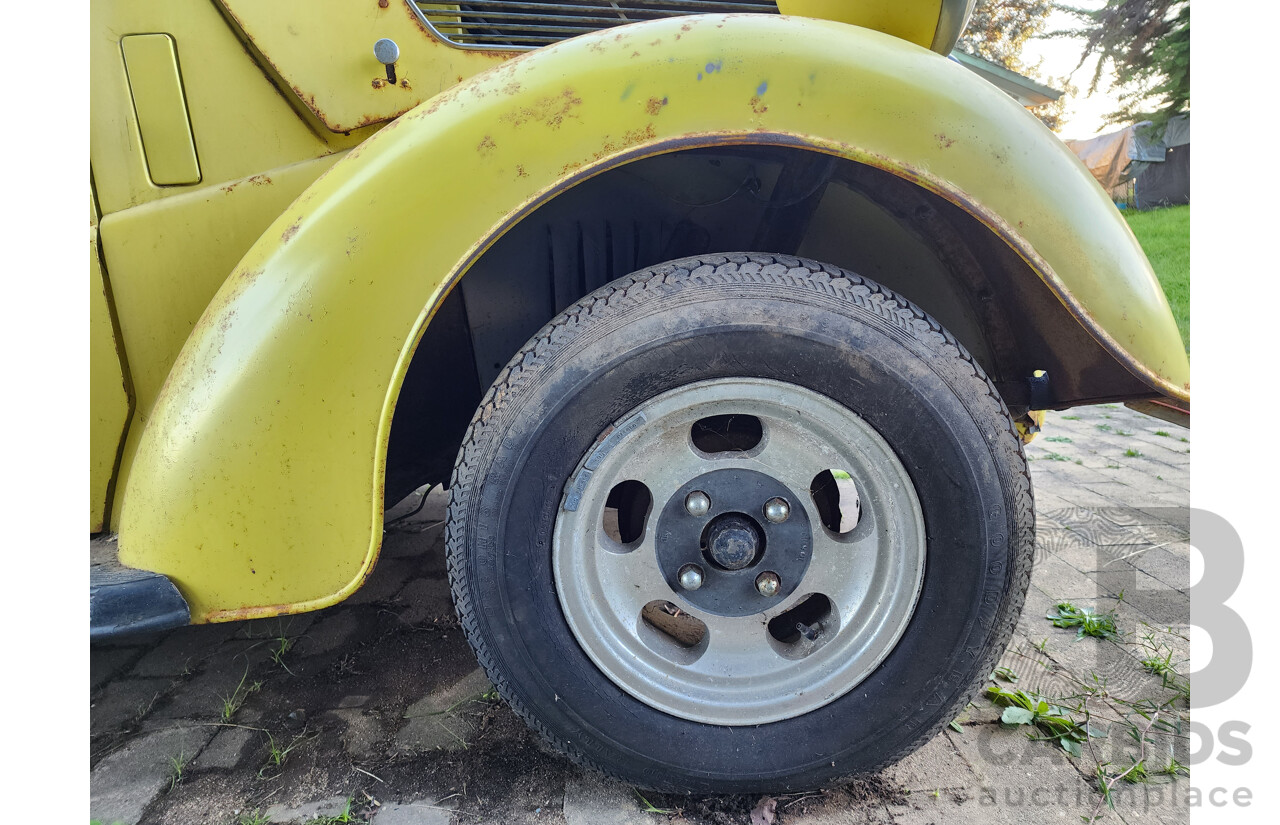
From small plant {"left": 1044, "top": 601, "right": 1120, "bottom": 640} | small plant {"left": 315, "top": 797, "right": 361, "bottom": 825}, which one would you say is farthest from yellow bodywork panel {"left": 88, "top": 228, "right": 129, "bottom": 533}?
small plant {"left": 1044, "top": 601, "right": 1120, "bottom": 640}

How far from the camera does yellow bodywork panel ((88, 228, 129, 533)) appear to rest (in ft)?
5.06

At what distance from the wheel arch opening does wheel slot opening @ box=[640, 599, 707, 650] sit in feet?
2.20

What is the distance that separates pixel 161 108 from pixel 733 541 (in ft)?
5.08

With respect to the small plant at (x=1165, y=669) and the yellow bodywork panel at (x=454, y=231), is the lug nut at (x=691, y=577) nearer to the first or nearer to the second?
the yellow bodywork panel at (x=454, y=231)

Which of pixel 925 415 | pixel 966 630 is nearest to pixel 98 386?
pixel 925 415

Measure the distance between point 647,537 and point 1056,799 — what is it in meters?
0.99

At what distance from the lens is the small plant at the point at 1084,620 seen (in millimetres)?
2027

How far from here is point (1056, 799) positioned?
1419 mm

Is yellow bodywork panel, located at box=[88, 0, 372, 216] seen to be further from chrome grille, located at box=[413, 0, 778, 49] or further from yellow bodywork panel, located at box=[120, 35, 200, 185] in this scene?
chrome grille, located at box=[413, 0, 778, 49]

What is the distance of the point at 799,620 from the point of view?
61.5 inches

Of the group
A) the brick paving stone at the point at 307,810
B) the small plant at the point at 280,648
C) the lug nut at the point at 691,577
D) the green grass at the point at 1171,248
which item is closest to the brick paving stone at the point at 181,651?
the small plant at the point at 280,648

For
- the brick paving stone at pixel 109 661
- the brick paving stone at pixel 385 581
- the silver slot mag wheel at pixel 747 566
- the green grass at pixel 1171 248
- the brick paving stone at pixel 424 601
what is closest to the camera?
the silver slot mag wheel at pixel 747 566

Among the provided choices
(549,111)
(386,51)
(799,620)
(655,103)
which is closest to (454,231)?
(549,111)

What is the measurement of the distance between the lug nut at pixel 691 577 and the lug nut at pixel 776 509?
0.18 meters
